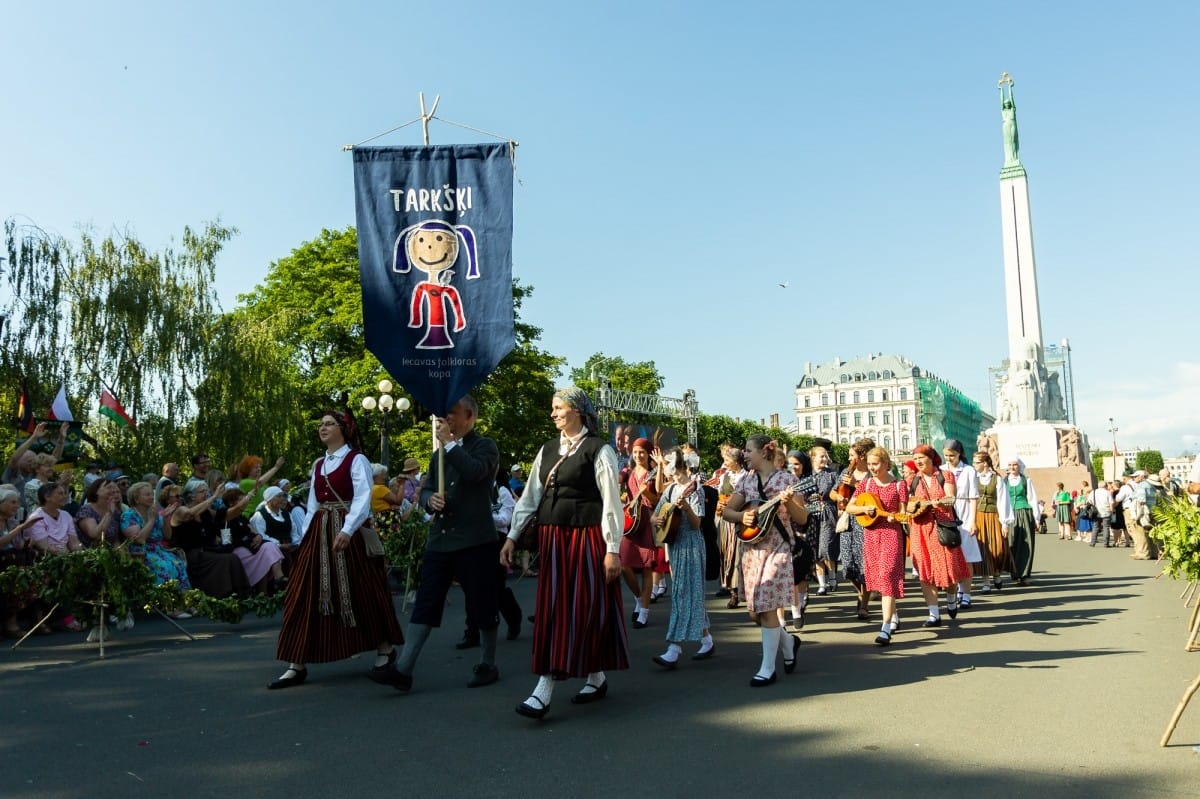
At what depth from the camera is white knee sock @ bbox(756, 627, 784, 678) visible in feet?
22.6

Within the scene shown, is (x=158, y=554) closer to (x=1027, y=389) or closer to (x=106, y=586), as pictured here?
(x=106, y=586)

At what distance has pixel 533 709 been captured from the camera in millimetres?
5688

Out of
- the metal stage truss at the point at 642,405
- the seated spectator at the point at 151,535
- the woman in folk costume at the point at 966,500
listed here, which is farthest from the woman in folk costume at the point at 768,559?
the metal stage truss at the point at 642,405

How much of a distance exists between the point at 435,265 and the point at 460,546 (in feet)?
6.79

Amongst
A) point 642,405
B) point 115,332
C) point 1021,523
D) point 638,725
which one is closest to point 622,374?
point 642,405

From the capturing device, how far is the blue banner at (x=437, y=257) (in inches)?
281

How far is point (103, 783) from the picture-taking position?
4.69 metres

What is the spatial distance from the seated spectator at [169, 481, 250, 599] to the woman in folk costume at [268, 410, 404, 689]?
4.75 metres

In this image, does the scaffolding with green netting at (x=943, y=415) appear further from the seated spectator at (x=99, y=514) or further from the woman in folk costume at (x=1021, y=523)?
the seated spectator at (x=99, y=514)

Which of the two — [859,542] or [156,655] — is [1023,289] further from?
[156,655]

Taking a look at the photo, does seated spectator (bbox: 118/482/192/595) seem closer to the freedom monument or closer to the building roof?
the freedom monument

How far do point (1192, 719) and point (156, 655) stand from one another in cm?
774

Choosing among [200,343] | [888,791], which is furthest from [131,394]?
[888,791]

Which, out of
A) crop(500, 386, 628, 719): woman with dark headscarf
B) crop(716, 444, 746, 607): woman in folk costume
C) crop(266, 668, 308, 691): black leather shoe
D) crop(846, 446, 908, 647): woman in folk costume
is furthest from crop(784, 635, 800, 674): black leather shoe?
crop(266, 668, 308, 691): black leather shoe
